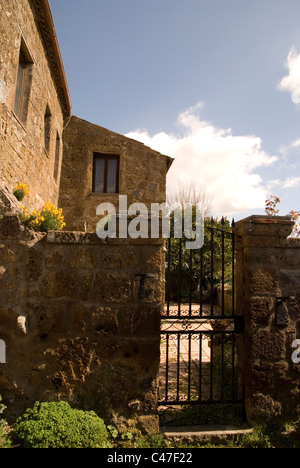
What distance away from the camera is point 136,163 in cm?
937

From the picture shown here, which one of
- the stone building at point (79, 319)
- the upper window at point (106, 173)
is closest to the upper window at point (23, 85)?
the stone building at point (79, 319)

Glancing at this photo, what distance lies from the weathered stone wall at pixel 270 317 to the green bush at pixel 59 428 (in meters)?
1.62

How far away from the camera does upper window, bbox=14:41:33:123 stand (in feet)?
17.4

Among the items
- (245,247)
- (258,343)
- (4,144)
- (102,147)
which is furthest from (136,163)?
(258,343)

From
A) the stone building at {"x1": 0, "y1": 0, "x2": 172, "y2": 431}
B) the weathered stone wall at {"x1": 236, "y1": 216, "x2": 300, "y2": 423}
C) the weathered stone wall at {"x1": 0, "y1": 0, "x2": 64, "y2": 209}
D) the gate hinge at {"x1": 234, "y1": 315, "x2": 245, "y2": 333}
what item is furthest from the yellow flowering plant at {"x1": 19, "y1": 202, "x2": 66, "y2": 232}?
the gate hinge at {"x1": 234, "y1": 315, "x2": 245, "y2": 333}

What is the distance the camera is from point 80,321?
3008 millimetres

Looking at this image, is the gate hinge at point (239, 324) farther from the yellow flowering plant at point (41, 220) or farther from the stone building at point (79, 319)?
the yellow flowering plant at point (41, 220)

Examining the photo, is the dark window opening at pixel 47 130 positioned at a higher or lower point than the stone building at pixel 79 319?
higher

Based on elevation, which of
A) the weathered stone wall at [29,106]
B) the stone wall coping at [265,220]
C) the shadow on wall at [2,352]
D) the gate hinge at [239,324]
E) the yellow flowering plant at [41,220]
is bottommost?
the shadow on wall at [2,352]

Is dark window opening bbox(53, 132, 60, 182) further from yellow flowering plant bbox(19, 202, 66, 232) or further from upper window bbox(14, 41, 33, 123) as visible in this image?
yellow flowering plant bbox(19, 202, 66, 232)

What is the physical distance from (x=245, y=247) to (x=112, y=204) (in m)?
6.17

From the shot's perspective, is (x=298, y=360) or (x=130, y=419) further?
(x=298, y=360)

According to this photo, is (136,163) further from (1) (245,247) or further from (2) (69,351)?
(2) (69,351)

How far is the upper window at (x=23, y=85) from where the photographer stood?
5.30 m
